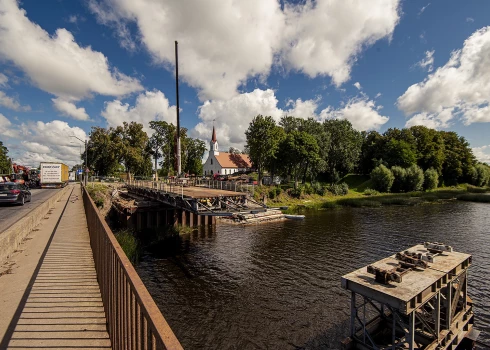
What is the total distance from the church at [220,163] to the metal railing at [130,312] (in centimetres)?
8443

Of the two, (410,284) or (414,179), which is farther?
(414,179)

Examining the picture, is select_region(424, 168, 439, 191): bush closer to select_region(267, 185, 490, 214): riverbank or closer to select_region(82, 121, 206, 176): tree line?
select_region(267, 185, 490, 214): riverbank

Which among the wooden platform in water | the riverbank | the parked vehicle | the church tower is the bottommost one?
the riverbank

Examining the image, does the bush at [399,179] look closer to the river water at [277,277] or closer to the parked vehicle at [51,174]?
the river water at [277,277]

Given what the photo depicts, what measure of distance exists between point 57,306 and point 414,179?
7715 centimetres

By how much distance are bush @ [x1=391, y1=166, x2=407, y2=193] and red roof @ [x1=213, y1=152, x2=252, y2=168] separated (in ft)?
164

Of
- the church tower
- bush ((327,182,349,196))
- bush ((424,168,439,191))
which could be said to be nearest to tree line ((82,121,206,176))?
the church tower

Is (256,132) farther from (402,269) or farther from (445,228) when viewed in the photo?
(402,269)

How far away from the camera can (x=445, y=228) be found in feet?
99.6

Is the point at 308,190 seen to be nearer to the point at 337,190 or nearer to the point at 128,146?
the point at 337,190

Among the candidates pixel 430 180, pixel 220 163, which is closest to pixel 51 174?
pixel 220 163

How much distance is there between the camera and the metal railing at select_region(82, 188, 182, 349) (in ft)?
8.20

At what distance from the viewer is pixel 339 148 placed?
238 ft

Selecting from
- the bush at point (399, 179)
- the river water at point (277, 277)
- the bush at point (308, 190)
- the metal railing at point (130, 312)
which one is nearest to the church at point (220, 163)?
the bush at point (308, 190)
